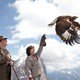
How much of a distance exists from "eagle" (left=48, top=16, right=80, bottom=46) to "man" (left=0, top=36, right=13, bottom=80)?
5.73 feet

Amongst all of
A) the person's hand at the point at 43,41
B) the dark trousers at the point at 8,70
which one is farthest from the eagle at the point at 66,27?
the dark trousers at the point at 8,70

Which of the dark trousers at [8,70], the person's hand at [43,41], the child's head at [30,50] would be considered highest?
the person's hand at [43,41]

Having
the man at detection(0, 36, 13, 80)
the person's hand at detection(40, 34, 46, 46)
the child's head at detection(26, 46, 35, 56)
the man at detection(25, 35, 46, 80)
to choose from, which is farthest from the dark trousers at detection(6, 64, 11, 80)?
the person's hand at detection(40, 34, 46, 46)

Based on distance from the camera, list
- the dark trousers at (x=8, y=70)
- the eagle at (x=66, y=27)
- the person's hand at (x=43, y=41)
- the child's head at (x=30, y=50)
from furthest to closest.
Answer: the child's head at (x=30, y=50) < the dark trousers at (x=8, y=70) < the person's hand at (x=43, y=41) < the eagle at (x=66, y=27)

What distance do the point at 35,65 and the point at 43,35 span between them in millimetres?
977

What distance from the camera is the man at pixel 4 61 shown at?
796 centimetres

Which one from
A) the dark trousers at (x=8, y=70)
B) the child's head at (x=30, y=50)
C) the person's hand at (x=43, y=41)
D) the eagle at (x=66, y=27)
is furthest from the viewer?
the child's head at (x=30, y=50)

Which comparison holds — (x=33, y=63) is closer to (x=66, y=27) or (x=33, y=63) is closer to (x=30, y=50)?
(x=30, y=50)

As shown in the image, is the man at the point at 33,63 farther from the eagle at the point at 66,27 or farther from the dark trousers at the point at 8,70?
the eagle at the point at 66,27

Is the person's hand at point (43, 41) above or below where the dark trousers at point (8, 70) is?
above

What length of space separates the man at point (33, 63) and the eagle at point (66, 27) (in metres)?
1.34

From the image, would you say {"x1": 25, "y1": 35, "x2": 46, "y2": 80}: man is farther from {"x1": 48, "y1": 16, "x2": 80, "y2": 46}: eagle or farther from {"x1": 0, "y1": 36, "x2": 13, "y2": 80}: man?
{"x1": 48, "y1": 16, "x2": 80, "y2": 46}: eagle

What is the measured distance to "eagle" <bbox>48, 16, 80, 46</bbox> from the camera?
21.8 feet

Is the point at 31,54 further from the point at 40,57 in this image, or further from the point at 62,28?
the point at 62,28
